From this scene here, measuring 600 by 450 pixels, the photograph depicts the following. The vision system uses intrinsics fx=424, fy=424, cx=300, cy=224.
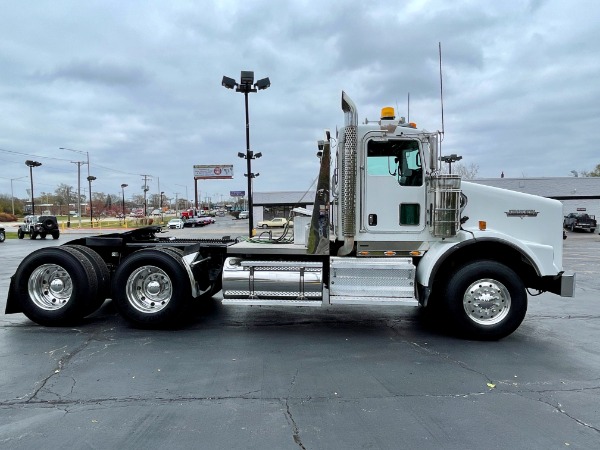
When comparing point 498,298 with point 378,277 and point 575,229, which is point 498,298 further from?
Result: point 575,229

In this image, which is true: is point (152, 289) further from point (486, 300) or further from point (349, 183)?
point (486, 300)

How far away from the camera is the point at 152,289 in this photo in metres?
6.37

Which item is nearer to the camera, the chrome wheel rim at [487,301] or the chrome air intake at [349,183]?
the chrome wheel rim at [487,301]

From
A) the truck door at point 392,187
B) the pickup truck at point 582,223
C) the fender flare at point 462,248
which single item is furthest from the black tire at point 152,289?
the pickup truck at point 582,223

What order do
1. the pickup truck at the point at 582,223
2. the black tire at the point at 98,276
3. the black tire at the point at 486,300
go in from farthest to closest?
the pickup truck at the point at 582,223 < the black tire at the point at 98,276 < the black tire at the point at 486,300

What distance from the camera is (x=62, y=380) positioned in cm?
443

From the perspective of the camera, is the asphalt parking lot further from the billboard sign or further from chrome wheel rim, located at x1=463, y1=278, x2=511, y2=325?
the billboard sign

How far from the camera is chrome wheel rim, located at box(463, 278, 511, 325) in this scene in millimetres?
5770

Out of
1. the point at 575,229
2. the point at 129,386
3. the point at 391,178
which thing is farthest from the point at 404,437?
the point at 575,229

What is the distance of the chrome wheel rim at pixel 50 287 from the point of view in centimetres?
650

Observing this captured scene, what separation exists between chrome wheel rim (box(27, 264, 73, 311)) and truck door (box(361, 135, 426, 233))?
4.66m

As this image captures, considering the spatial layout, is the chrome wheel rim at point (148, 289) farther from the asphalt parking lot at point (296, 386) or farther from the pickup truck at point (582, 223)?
the pickup truck at point (582, 223)

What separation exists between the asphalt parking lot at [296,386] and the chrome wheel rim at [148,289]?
43cm

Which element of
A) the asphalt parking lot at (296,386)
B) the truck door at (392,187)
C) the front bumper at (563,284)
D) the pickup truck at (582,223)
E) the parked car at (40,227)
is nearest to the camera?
the asphalt parking lot at (296,386)
